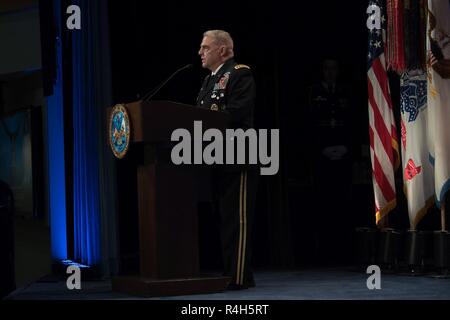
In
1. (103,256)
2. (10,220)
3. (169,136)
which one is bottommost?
(103,256)

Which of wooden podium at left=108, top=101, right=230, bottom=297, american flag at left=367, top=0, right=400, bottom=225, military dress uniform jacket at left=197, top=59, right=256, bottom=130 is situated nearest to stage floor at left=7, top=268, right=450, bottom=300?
wooden podium at left=108, top=101, right=230, bottom=297

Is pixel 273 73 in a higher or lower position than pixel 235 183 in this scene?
higher

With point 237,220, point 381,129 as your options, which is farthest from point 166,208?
point 381,129

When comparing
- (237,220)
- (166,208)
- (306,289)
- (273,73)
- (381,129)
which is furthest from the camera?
(273,73)

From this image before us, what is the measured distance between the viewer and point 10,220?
4.24 m

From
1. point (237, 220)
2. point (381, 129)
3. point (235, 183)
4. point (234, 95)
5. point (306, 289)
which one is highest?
point (234, 95)

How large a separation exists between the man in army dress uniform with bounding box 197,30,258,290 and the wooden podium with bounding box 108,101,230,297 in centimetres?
14

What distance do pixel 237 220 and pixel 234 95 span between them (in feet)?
2.08

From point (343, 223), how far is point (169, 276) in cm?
275

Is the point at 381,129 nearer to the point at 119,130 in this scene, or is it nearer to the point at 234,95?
the point at 234,95

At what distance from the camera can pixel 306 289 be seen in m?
4.32

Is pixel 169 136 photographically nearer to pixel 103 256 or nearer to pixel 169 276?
pixel 169 276
